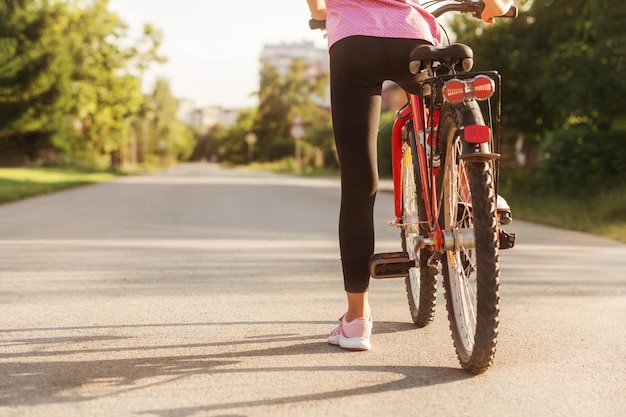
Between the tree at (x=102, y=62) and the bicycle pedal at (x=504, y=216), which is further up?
the tree at (x=102, y=62)

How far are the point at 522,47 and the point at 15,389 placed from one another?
13.3 metres

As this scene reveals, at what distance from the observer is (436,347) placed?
350 centimetres

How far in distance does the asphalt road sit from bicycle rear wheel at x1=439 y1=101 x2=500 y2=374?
152mm

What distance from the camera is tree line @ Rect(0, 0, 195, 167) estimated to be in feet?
93.8

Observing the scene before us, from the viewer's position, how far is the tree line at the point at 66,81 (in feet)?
93.8

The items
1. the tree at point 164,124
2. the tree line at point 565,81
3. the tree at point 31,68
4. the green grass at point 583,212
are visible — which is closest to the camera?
the green grass at point 583,212

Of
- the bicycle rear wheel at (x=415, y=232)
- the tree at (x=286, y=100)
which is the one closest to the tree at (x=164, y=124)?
the tree at (x=286, y=100)

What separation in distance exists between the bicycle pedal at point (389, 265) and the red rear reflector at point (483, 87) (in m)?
0.77

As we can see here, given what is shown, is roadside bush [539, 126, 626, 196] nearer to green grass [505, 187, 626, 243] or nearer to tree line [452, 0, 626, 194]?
tree line [452, 0, 626, 194]

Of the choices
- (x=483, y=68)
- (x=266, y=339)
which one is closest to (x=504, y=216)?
(x=266, y=339)

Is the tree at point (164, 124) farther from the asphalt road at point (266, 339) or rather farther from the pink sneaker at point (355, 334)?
the pink sneaker at point (355, 334)

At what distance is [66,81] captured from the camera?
29750 millimetres

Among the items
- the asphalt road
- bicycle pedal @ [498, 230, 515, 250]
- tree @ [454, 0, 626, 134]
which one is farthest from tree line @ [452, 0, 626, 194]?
bicycle pedal @ [498, 230, 515, 250]

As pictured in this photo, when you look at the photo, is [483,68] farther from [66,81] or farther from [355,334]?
[66,81]
